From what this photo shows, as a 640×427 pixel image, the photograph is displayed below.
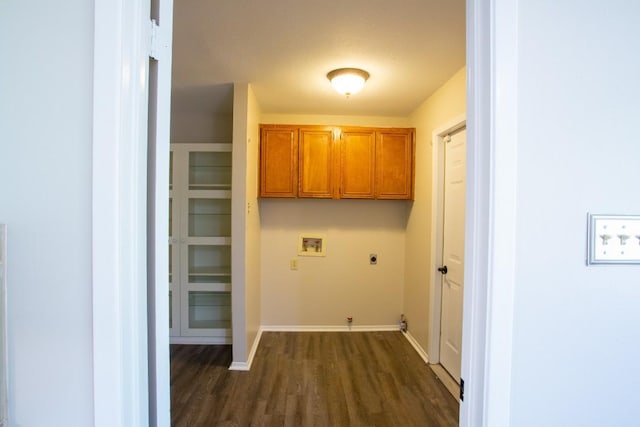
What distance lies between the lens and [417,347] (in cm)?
295

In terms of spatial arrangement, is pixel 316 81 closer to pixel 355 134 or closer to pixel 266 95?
pixel 266 95

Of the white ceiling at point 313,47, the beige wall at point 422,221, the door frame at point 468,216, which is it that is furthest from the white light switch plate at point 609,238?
the beige wall at point 422,221

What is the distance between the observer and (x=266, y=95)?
280 centimetres

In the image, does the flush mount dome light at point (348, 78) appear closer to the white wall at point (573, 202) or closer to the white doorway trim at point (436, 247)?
the white doorway trim at point (436, 247)

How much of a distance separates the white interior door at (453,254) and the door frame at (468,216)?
176 cm

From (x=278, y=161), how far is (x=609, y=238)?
2.73 meters

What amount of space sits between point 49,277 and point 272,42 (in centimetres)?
184

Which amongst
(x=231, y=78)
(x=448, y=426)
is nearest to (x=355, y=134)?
(x=231, y=78)

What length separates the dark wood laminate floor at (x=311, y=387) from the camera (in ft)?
6.40

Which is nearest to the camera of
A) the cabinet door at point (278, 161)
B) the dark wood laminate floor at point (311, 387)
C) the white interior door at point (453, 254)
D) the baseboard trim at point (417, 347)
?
the dark wood laminate floor at point (311, 387)

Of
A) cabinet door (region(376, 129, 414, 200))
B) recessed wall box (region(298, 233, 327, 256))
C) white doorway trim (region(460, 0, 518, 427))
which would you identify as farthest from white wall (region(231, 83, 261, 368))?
white doorway trim (region(460, 0, 518, 427))

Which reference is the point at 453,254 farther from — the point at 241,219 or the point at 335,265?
the point at 241,219

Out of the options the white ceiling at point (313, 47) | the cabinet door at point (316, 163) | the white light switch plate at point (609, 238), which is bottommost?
the white light switch plate at point (609, 238)

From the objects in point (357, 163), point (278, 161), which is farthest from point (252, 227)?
point (357, 163)
